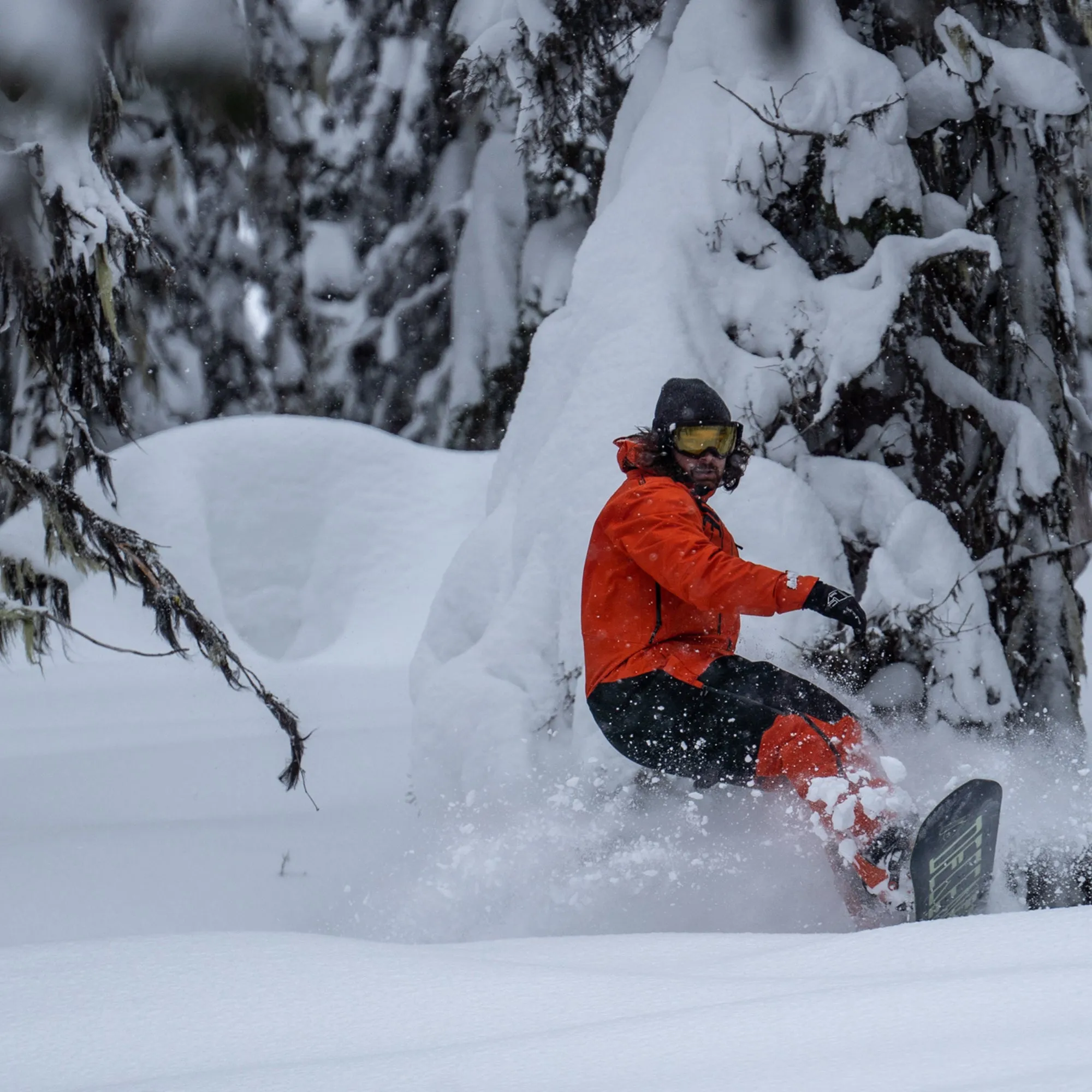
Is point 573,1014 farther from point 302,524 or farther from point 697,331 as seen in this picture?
point 302,524

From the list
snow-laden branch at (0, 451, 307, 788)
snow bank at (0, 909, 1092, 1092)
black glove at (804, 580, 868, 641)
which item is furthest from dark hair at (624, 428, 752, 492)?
snow-laden branch at (0, 451, 307, 788)

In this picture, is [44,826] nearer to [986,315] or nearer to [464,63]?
[464,63]

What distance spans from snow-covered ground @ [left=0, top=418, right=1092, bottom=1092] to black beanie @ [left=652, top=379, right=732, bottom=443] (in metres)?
1.28

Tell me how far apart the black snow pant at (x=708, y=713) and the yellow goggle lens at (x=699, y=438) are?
0.69 metres

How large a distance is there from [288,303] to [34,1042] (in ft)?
45.4

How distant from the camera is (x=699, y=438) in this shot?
13.3 ft

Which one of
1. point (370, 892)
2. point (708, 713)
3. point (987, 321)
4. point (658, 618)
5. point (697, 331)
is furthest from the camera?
point (987, 321)

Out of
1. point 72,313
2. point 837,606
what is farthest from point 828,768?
point 72,313

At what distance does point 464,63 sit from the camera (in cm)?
673

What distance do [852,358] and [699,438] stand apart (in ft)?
5.10

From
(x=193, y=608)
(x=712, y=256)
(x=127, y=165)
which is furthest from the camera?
(x=127, y=165)

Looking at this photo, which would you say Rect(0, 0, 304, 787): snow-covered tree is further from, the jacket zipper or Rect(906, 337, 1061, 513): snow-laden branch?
Rect(906, 337, 1061, 513): snow-laden branch

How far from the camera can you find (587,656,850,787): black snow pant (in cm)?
383

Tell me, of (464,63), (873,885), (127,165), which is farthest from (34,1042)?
(127,165)
